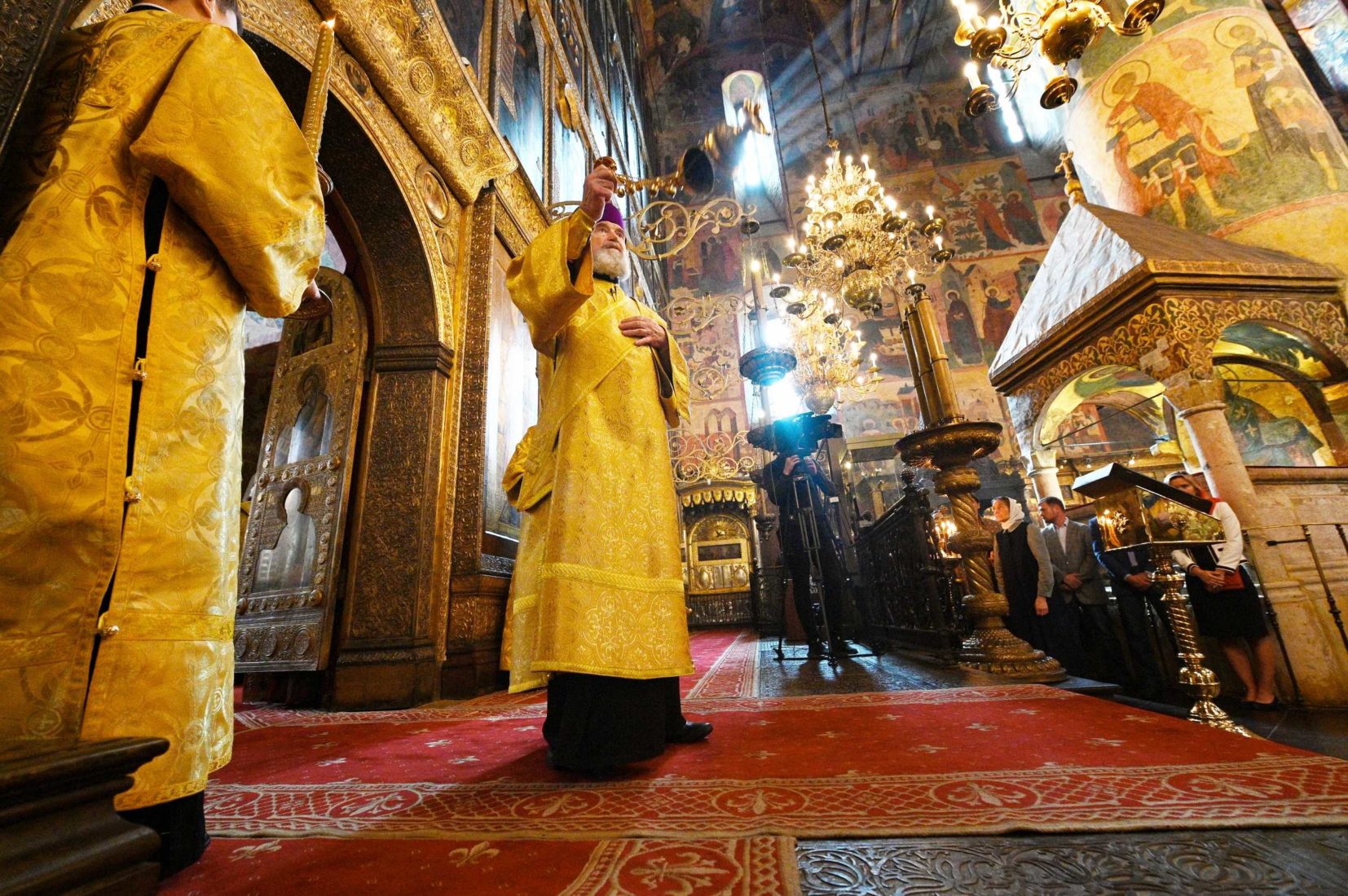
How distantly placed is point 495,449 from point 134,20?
313cm

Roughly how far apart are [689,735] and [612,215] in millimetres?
1997

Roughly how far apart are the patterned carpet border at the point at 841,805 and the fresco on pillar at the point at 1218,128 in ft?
29.3

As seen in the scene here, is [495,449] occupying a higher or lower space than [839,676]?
Answer: higher

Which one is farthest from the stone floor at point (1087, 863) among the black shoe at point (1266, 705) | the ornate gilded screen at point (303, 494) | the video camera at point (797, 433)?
the black shoe at point (1266, 705)

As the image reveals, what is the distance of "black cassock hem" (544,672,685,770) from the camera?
153 cm

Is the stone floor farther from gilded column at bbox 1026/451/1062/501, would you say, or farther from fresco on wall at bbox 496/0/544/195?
gilded column at bbox 1026/451/1062/501

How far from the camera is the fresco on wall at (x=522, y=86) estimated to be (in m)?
5.05

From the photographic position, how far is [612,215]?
87.1 inches

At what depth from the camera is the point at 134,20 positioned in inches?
47.0

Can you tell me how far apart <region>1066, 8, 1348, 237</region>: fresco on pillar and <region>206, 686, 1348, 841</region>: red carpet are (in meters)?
8.62

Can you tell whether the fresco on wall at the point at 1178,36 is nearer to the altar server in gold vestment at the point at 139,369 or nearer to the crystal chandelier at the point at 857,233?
the crystal chandelier at the point at 857,233

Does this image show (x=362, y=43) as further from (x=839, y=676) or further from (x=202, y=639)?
(x=839, y=676)

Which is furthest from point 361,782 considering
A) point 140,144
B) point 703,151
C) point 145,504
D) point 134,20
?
point 703,151

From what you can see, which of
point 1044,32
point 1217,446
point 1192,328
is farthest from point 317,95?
point 1192,328
